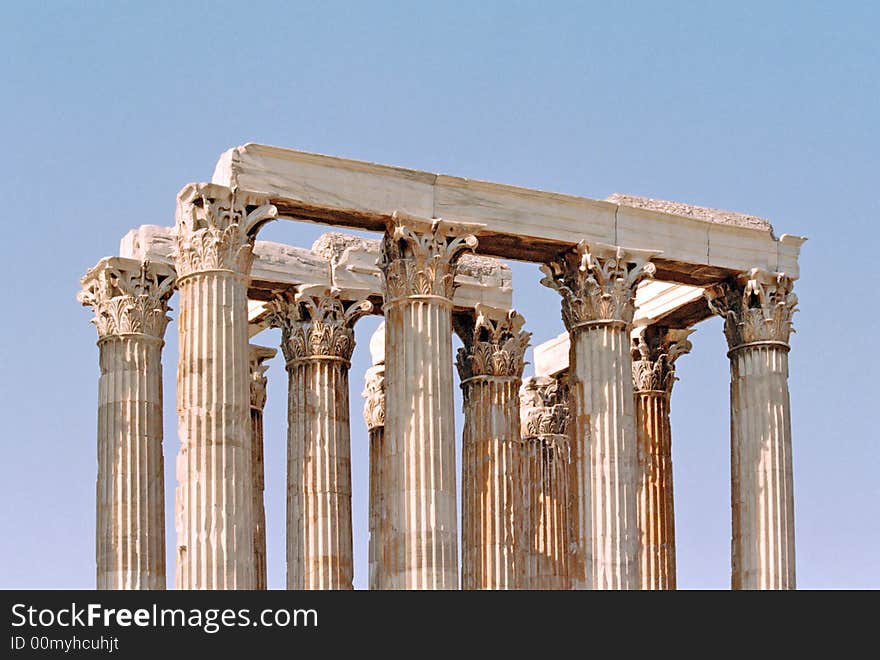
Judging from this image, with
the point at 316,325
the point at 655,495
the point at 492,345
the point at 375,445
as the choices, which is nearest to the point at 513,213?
the point at 492,345

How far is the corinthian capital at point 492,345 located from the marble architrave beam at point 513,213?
5.17 meters

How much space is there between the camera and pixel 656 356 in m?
70.8

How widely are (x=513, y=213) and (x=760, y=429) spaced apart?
360 inches

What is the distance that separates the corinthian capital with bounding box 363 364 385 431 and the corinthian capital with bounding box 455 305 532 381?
13.4ft

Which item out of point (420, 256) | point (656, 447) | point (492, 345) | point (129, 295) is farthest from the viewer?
point (656, 447)

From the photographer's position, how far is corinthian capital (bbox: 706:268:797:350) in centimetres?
6575

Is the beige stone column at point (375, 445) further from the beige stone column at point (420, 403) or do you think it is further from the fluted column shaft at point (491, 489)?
the beige stone column at point (420, 403)

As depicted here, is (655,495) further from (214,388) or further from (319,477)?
(214,388)

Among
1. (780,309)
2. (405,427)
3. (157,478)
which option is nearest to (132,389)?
(157,478)

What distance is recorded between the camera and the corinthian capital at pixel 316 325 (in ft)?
221

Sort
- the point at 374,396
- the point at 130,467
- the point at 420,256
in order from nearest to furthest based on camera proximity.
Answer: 1. the point at 420,256
2. the point at 130,467
3. the point at 374,396

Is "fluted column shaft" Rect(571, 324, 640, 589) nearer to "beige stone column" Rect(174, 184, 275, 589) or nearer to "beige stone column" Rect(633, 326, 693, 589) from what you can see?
"beige stone column" Rect(633, 326, 693, 589)

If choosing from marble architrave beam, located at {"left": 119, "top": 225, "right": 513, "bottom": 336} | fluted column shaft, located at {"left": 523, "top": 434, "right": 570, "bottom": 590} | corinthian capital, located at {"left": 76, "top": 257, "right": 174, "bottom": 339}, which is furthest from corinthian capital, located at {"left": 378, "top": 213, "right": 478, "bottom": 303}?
fluted column shaft, located at {"left": 523, "top": 434, "right": 570, "bottom": 590}
